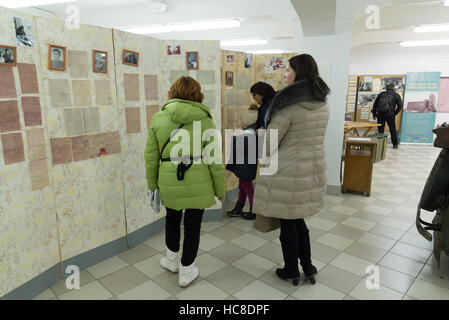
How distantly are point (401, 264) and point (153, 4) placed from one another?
19.0 feet

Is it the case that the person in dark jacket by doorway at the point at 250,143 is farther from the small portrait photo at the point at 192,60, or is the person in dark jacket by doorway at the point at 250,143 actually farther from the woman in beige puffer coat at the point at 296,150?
the woman in beige puffer coat at the point at 296,150

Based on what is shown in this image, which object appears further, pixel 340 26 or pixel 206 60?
pixel 340 26

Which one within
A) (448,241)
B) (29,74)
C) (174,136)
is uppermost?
(29,74)

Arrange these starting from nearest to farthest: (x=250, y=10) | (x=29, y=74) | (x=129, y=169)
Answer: (x=29, y=74)
(x=129, y=169)
(x=250, y=10)

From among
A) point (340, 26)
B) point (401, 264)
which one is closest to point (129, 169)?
point (401, 264)

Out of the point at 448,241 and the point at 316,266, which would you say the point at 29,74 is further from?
the point at 448,241

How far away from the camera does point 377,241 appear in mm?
3180

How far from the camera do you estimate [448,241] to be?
8.04ft

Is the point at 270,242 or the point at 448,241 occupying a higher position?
the point at 448,241

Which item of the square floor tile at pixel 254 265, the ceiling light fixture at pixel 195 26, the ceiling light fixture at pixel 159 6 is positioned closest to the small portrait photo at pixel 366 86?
the ceiling light fixture at pixel 195 26

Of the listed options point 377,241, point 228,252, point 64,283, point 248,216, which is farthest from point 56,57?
point 377,241

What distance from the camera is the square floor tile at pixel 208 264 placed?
103 inches

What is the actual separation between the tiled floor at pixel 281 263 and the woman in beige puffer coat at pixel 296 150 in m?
0.53

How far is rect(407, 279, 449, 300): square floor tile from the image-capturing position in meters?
2.31
